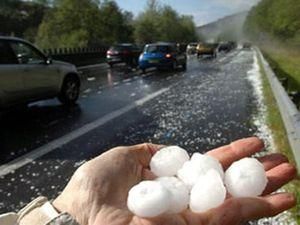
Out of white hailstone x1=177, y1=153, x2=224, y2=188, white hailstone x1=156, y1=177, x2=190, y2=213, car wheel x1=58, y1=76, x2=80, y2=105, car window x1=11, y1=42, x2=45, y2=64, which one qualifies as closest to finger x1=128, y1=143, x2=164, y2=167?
white hailstone x1=177, y1=153, x2=224, y2=188

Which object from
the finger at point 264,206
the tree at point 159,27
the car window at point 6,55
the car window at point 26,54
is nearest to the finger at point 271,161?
the finger at point 264,206

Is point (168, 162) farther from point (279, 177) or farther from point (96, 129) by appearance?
point (96, 129)

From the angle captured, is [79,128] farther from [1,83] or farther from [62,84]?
[62,84]

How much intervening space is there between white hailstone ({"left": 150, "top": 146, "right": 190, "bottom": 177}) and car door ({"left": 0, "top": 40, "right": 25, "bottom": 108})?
30.8 ft

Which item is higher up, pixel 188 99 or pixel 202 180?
pixel 202 180

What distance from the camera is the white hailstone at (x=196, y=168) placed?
2488mm

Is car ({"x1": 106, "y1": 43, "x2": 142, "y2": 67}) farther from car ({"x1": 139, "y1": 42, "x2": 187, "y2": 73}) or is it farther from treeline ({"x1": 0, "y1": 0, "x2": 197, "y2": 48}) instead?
treeline ({"x1": 0, "y1": 0, "x2": 197, "y2": 48})

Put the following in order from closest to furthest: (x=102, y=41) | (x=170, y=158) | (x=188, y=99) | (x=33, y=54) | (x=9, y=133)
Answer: (x=170, y=158) → (x=9, y=133) → (x=33, y=54) → (x=188, y=99) → (x=102, y=41)

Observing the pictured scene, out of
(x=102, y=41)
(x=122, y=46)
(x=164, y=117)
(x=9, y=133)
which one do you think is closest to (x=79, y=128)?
(x=9, y=133)

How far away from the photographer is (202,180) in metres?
2.40

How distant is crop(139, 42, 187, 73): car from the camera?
31141 mm

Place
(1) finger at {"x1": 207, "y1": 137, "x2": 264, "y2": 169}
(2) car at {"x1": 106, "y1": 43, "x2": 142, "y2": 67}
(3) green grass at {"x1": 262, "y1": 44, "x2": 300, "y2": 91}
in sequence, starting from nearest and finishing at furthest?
(1) finger at {"x1": 207, "y1": 137, "x2": 264, "y2": 169} < (3) green grass at {"x1": 262, "y1": 44, "x2": 300, "y2": 91} < (2) car at {"x1": 106, "y1": 43, "x2": 142, "y2": 67}

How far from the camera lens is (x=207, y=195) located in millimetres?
2326

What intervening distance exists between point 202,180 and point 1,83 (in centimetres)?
981
